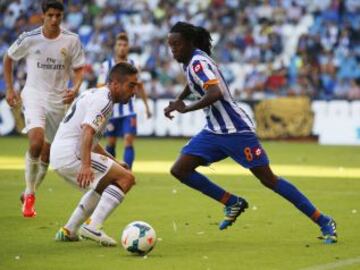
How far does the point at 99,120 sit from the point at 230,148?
1440 mm

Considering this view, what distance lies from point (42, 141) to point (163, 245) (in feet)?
9.60

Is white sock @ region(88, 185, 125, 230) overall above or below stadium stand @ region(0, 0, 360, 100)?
below

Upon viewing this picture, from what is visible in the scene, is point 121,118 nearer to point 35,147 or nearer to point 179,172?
point 35,147

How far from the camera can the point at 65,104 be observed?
12211mm

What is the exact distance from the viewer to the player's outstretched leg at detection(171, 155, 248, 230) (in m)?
10.0

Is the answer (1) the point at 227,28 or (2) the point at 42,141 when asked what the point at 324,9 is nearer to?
(1) the point at 227,28

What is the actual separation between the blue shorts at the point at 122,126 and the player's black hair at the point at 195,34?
6499 mm

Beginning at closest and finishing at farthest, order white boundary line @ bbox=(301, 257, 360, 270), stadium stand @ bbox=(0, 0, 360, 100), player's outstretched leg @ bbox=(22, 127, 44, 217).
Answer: white boundary line @ bbox=(301, 257, 360, 270)
player's outstretched leg @ bbox=(22, 127, 44, 217)
stadium stand @ bbox=(0, 0, 360, 100)

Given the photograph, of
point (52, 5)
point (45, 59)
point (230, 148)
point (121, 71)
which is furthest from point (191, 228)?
point (52, 5)

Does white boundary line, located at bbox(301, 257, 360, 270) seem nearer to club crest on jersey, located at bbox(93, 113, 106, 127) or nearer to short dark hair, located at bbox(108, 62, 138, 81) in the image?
club crest on jersey, located at bbox(93, 113, 106, 127)

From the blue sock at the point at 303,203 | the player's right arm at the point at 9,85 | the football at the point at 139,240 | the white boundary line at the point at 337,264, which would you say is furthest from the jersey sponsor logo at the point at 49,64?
the white boundary line at the point at 337,264

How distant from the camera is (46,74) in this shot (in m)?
12.2

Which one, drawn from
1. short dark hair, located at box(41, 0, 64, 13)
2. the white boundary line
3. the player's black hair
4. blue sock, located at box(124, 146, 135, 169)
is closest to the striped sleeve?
the player's black hair

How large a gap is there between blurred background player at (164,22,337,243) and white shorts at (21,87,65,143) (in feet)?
8.17
